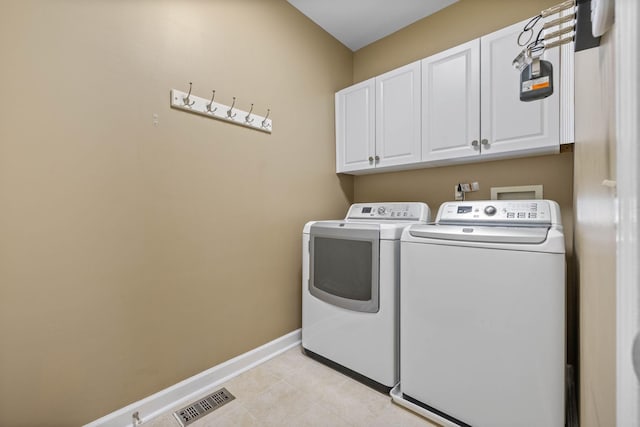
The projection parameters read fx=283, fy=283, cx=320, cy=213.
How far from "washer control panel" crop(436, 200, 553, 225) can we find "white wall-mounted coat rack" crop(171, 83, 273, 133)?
138 centimetres

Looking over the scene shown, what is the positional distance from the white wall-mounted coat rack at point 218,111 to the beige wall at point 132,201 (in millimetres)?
48

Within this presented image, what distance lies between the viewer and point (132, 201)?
4.69ft

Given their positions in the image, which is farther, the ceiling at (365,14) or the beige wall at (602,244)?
the ceiling at (365,14)

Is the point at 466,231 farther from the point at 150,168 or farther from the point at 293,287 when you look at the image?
the point at 150,168

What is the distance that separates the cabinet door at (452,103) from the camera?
6.06 feet

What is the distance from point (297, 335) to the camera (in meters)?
2.25

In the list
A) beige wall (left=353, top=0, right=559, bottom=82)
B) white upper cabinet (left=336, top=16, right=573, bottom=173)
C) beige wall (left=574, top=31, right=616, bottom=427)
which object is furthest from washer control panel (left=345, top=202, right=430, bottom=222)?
beige wall (left=574, top=31, right=616, bottom=427)

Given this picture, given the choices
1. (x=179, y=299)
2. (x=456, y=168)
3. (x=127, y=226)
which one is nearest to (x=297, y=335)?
(x=179, y=299)

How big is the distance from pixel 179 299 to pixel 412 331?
51.5 inches

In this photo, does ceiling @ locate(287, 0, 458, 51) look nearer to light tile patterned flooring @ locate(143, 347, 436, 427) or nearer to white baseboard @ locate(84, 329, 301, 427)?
white baseboard @ locate(84, 329, 301, 427)

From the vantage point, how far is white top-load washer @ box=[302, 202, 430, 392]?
1.62 m

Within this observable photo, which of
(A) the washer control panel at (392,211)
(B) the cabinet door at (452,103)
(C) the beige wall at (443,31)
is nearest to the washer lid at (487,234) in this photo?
(A) the washer control panel at (392,211)

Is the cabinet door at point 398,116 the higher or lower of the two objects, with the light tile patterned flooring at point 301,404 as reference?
higher

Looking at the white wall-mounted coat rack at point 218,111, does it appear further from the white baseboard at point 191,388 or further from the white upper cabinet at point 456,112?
the white baseboard at point 191,388
